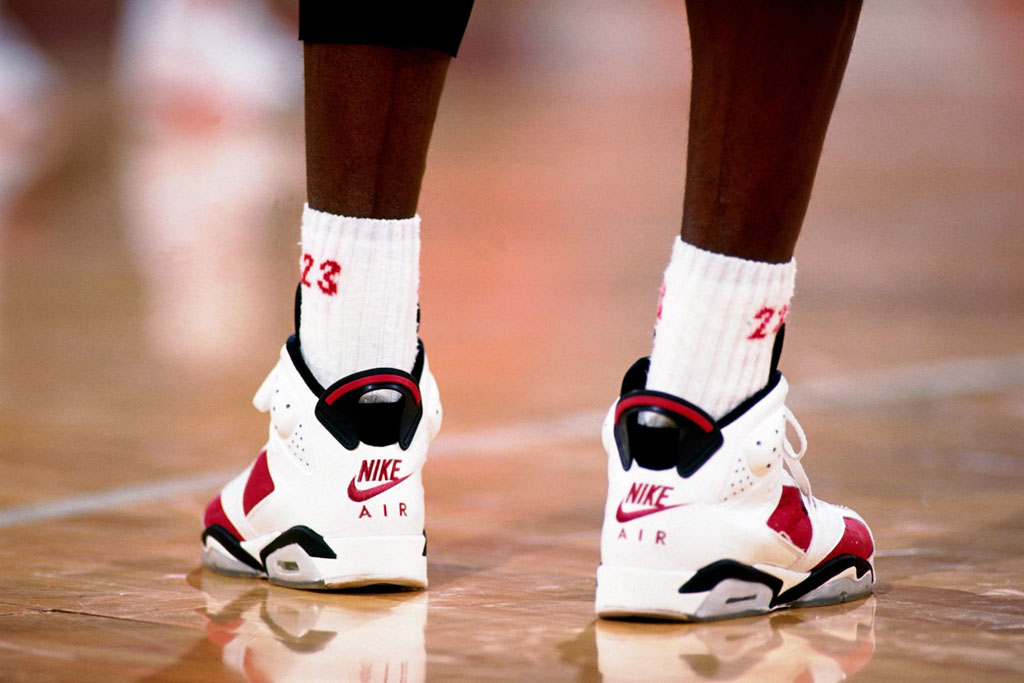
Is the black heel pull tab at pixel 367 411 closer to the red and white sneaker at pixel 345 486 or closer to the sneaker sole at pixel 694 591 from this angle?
the red and white sneaker at pixel 345 486

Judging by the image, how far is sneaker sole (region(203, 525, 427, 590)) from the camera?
0.86 m

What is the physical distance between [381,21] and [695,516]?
34 centimetres

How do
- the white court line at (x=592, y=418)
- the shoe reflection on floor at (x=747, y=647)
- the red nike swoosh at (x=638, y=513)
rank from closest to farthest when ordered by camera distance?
the shoe reflection on floor at (x=747, y=647), the red nike swoosh at (x=638, y=513), the white court line at (x=592, y=418)

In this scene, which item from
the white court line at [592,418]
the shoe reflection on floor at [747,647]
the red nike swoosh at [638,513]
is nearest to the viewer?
the shoe reflection on floor at [747,647]

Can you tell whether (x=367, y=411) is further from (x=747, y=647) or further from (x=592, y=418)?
(x=592, y=418)

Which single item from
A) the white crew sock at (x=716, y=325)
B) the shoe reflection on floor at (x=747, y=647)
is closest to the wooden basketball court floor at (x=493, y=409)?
the shoe reflection on floor at (x=747, y=647)

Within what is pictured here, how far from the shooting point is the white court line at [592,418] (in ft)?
3.64

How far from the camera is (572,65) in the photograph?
29.1ft

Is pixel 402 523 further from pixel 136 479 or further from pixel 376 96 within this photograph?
pixel 136 479

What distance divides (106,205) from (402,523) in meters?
2.67

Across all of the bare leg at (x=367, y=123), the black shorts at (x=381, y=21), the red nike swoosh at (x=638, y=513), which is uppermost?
the black shorts at (x=381, y=21)

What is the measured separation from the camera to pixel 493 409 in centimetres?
149

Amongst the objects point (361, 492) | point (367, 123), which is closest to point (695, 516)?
point (361, 492)

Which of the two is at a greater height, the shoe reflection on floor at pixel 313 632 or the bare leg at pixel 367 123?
the bare leg at pixel 367 123
